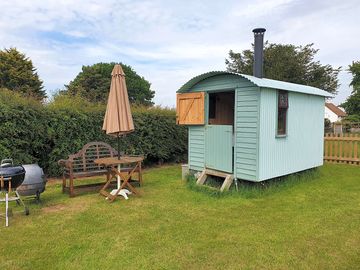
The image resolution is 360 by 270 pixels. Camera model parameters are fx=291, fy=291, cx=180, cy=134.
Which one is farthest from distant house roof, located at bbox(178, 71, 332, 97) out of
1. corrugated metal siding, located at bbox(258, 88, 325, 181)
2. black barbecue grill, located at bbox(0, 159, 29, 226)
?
black barbecue grill, located at bbox(0, 159, 29, 226)

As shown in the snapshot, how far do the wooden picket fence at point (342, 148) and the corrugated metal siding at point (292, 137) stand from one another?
9.32 feet

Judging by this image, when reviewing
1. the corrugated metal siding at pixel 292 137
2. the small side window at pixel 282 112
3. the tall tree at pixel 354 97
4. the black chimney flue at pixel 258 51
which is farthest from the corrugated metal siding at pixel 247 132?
the tall tree at pixel 354 97

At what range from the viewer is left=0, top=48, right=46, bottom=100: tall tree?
1096 inches

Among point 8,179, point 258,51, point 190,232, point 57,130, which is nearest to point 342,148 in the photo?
point 258,51

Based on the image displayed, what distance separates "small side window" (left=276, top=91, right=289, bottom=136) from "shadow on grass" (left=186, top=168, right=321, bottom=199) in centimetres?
117

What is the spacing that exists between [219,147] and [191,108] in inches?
51.9

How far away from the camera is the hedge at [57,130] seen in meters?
6.86

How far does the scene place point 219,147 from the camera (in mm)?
6871

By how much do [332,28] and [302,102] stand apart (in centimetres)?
594

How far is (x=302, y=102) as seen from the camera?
754cm

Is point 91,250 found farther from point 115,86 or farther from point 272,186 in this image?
point 272,186

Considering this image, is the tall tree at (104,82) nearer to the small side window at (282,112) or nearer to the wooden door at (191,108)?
the wooden door at (191,108)

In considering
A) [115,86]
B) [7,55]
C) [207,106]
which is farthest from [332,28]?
[7,55]

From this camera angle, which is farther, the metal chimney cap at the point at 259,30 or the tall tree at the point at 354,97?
the tall tree at the point at 354,97
